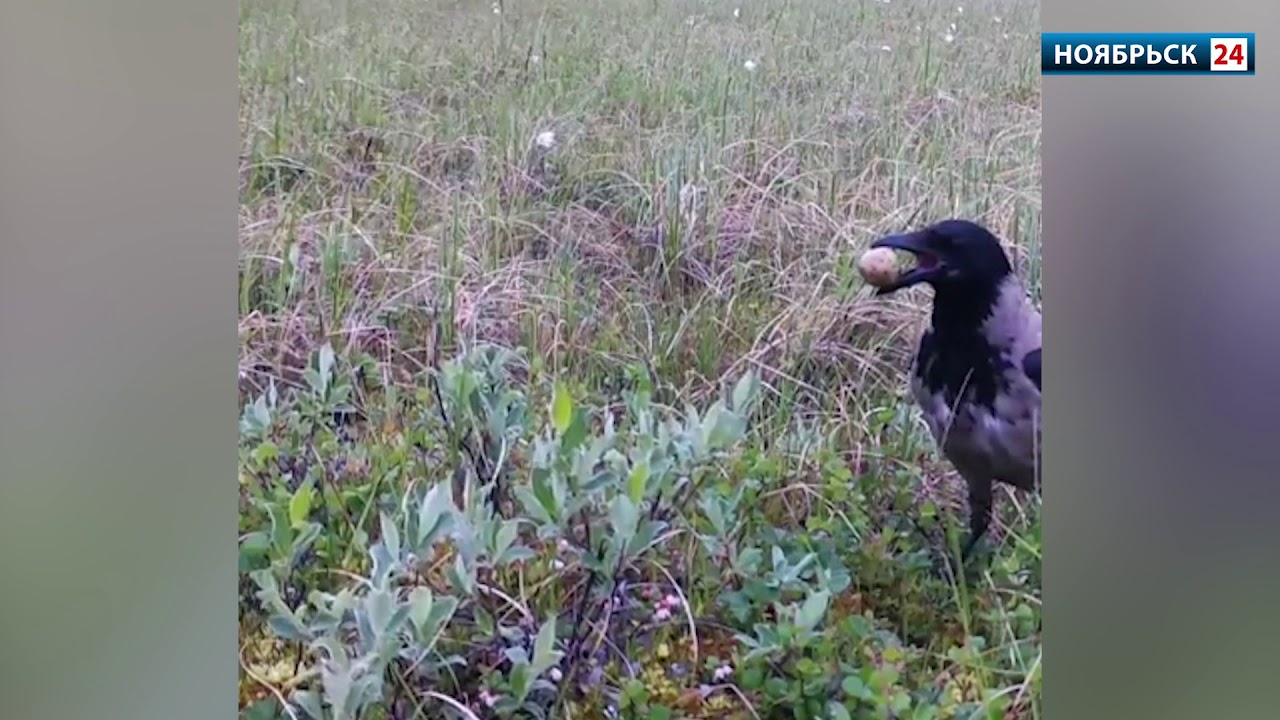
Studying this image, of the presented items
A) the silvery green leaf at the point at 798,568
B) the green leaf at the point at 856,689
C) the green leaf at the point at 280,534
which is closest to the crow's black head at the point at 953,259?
the silvery green leaf at the point at 798,568

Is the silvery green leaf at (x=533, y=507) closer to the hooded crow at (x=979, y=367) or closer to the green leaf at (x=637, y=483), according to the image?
the green leaf at (x=637, y=483)

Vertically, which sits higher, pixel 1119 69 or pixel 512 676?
pixel 1119 69

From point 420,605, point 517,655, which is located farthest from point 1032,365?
point 420,605

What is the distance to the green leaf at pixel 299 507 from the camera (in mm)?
1548

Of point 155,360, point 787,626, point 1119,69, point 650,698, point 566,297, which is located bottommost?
point 650,698

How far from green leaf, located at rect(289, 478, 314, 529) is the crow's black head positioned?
0.98 m

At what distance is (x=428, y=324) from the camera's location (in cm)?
155

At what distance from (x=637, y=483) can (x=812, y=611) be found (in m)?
0.34

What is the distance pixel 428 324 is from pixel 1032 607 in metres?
1.06

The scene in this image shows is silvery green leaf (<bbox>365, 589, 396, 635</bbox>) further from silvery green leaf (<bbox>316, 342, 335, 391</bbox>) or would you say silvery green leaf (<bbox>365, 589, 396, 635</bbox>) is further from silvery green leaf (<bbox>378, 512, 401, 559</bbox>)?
silvery green leaf (<bbox>316, 342, 335, 391</bbox>)

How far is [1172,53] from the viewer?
4.85 ft

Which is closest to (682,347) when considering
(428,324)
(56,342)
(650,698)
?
(428,324)

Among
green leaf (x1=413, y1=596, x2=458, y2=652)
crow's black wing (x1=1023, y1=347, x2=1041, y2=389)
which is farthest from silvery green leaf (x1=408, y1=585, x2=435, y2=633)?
crow's black wing (x1=1023, y1=347, x2=1041, y2=389)

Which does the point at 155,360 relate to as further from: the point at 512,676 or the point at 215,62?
the point at 512,676
